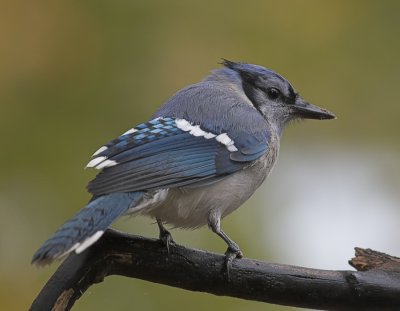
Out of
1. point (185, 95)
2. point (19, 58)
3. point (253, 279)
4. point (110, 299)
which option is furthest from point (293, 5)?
point (253, 279)

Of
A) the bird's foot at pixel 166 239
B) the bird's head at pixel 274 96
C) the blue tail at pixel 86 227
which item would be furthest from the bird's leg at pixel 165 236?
the bird's head at pixel 274 96

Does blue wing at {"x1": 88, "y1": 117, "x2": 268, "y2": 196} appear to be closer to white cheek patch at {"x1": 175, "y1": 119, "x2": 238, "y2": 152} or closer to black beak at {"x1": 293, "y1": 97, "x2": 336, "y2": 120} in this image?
white cheek patch at {"x1": 175, "y1": 119, "x2": 238, "y2": 152}

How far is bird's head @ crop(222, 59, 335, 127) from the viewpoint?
3.05 metres

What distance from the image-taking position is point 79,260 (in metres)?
2.00

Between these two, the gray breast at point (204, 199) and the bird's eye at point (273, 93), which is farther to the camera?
the bird's eye at point (273, 93)

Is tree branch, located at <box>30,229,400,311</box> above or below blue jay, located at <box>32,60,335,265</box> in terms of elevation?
below

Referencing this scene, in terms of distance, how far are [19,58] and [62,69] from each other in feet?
0.53

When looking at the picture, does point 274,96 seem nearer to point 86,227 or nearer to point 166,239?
point 166,239

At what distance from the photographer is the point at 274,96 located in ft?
10.1

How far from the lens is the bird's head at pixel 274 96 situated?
305cm

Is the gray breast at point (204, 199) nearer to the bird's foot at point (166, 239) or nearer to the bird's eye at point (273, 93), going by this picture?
the bird's foot at point (166, 239)

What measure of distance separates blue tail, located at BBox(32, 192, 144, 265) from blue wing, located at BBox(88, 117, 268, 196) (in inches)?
1.4

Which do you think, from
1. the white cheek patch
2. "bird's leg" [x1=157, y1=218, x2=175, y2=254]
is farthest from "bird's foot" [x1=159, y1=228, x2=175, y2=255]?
the white cheek patch

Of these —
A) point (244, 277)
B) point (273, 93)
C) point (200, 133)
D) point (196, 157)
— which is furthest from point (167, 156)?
point (273, 93)
